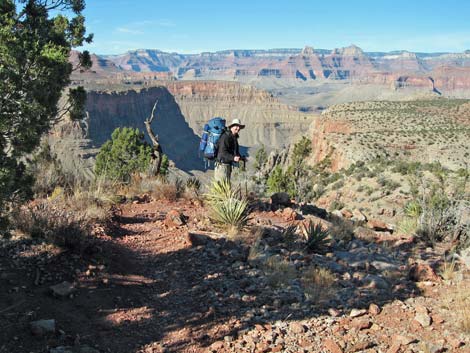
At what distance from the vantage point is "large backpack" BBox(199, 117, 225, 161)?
8062 millimetres

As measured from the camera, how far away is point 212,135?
26.6 ft

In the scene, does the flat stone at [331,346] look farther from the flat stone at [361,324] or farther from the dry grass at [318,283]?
the dry grass at [318,283]

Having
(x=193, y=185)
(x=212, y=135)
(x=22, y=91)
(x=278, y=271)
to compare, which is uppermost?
(x=22, y=91)

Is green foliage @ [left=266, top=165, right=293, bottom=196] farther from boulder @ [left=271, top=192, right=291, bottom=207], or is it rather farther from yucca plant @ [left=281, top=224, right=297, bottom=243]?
yucca plant @ [left=281, top=224, right=297, bottom=243]

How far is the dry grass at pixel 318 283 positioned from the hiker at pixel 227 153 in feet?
8.78

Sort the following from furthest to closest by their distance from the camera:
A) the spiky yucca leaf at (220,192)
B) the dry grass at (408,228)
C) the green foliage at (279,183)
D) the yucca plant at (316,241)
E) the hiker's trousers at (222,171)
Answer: the green foliage at (279,183)
the dry grass at (408,228)
the hiker's trousers at (222,171)
the spiky yucca leaf at (220,192)
the yucca plant at (316,241)

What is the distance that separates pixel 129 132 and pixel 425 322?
27571mm

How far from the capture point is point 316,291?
5297 millimetres

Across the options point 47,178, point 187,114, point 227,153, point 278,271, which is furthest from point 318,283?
point 187,114

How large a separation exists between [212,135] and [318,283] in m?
3.61

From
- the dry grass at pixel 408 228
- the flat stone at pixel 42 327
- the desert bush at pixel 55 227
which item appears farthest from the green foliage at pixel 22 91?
the dry grass at pixel 408 228

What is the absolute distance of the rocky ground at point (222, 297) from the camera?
4293 millimetres

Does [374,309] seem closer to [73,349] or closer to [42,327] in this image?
[73,349]

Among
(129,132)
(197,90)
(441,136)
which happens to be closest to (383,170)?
(441,136)
